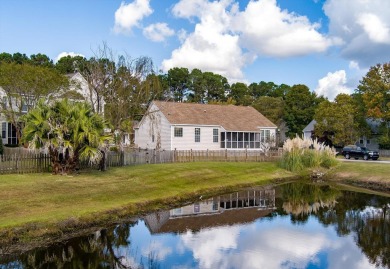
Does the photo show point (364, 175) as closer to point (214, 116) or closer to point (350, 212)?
point (350, 212)

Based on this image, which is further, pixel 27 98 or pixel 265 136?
pixel 265 136

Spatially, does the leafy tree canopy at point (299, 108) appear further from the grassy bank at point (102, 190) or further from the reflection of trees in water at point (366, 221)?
the reflection of trees in water at point (366, 221)

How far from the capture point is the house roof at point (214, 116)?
42062 mm

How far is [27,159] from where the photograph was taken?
71.9ft

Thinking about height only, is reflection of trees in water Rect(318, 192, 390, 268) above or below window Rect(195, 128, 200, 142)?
below

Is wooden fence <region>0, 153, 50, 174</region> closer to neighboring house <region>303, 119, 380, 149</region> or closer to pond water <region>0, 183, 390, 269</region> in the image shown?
pond water <region>0, 183, 390, 269</region>

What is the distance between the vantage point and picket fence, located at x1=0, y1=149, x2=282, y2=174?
21578 millimetres

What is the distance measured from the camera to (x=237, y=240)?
531 inches

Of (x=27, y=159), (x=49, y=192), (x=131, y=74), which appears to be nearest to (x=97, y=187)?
(x=49, y=192)

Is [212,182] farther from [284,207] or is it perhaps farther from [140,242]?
[140,242]

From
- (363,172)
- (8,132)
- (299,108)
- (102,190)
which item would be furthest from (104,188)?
(299,108)

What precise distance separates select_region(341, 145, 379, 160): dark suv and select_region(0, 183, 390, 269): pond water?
23.8 metres

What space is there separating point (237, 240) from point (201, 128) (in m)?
29.2

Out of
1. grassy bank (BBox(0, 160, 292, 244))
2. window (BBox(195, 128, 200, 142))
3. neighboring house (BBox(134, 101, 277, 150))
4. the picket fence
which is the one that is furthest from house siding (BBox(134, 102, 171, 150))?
grassy bank (BBox(0, 160, 292, 244))
